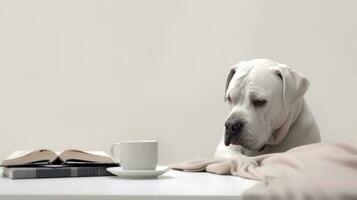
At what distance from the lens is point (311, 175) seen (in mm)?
927

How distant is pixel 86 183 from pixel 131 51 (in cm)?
160

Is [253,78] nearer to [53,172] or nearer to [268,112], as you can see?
[268,112]

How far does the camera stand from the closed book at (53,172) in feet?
4.16

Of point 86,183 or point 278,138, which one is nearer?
point 86,183

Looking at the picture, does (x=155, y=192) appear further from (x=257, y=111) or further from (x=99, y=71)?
(x=99, y=71)

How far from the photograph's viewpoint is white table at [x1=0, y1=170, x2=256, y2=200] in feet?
3.16

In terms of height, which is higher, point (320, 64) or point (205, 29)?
point (205, 29)

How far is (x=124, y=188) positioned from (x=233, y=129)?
0.96 meters

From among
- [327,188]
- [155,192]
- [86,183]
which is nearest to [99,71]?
[86,183]

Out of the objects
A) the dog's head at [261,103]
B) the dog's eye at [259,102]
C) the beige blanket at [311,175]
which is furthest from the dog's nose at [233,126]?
the beige blanket at [311,175]

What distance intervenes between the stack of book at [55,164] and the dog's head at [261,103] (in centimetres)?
67

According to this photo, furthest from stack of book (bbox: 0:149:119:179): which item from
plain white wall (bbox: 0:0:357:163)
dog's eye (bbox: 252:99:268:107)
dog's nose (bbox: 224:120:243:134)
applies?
plain white wall (bbox: 0:0:357:163)

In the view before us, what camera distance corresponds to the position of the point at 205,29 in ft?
8.83

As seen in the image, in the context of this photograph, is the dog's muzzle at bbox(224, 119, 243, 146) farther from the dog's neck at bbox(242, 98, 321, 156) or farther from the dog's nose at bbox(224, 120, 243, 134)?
the dog's neck at bbox(242, 98, 321, 156)
